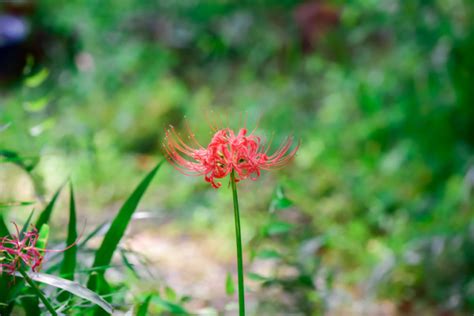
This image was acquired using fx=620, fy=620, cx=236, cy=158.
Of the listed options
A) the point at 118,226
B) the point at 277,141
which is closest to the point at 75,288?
the point at 118,226

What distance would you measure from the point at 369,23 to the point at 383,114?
1.80 ft

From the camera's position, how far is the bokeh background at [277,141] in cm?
240

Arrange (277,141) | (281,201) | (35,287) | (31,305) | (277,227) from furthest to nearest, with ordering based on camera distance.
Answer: (277,141), (277,227), (281,201), (31,305), (35,287)

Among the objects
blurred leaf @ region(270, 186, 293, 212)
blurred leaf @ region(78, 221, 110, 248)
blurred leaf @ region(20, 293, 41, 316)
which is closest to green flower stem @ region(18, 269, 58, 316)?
blurred leaf @ region(20, 293, 41, 316)

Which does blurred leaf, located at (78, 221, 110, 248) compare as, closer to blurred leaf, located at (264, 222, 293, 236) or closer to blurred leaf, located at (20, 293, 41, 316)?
blurred leaf, located at (20, 293, 41, 316)

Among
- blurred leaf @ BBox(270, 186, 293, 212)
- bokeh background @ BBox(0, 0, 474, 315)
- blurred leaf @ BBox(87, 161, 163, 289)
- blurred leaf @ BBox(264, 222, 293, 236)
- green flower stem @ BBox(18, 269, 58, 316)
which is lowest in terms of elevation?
green flower stem @ BBox(18, 269, 58, 316)

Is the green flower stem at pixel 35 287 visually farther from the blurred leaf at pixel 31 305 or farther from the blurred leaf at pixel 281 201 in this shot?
the blurred leaf at pixel 281 201

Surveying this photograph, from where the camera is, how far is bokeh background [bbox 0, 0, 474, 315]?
7.86 feet

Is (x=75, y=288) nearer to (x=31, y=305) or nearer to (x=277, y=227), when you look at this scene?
(x=31, y=305)

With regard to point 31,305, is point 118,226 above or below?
above

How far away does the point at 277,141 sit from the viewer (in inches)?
148

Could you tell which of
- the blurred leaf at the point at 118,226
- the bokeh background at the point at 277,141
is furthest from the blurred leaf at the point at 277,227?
the blurred leaf at the point at 118,226

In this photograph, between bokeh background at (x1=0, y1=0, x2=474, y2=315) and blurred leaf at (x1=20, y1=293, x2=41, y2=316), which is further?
bokeh background at (x1=0, y1=0, x2=474, y2=315)

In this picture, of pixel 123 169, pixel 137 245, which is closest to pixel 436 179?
pixel 137 245
